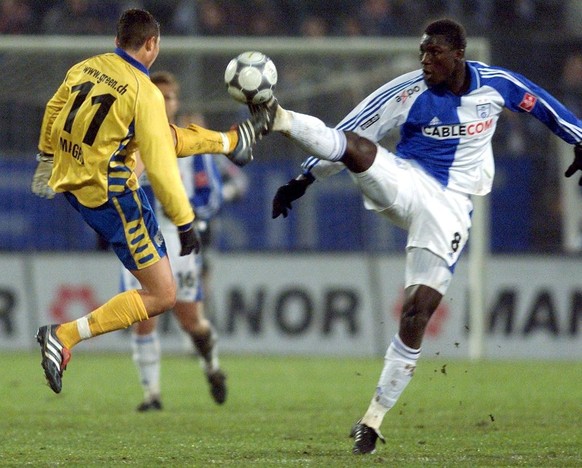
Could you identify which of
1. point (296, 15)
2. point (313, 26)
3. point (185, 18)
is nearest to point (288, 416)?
point (185, 18)

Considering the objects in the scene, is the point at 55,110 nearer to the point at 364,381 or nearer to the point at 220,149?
the point at 220,149

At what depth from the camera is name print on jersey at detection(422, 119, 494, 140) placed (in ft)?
24.3

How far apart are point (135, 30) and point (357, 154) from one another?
1444 millimetres

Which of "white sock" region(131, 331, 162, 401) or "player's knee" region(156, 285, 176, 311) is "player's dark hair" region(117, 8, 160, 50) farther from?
"white sock" region(131, 331, 162, 401)

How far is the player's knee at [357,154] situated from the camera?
688 centimetres

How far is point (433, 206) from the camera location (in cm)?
716

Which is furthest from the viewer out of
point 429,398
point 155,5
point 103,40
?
point 155,5

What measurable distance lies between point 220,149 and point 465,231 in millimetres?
1438

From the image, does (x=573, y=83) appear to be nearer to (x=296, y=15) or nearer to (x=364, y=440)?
(x=296, y=15)

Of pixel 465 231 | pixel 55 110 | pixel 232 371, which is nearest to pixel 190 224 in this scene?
pixel 55 110

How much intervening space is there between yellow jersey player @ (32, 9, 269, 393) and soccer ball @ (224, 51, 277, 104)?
0.13m

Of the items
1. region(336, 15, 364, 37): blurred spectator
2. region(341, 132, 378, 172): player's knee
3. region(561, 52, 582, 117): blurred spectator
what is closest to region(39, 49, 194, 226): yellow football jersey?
region(341, 132, 378, 172): player's knee

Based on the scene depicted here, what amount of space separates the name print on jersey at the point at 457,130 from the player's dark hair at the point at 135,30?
5.41 feet

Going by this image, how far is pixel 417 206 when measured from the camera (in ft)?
23.4
